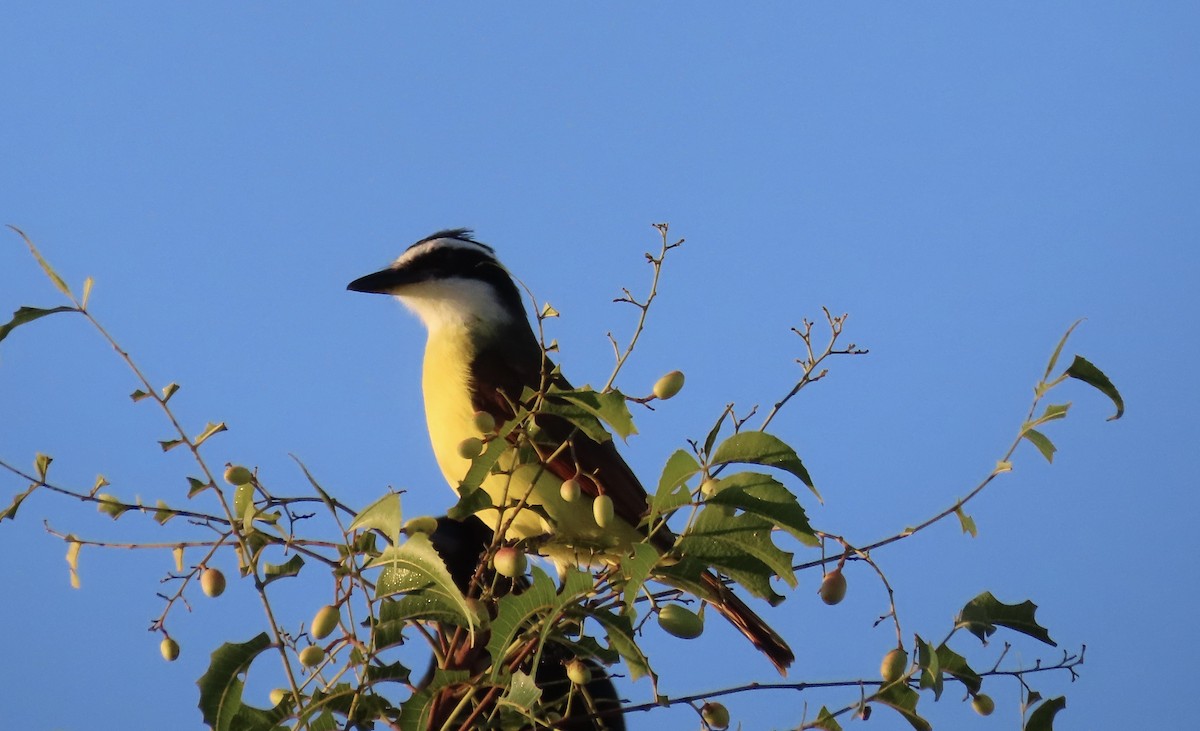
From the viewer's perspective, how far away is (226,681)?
1.93 metres

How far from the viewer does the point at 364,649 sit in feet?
6.41

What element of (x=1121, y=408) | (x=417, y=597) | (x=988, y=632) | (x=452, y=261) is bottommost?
(x=417, y=597)

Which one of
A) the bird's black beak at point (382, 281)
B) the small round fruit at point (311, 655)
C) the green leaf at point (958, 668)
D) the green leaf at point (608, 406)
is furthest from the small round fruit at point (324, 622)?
the bird's black beak at point (382, 281)

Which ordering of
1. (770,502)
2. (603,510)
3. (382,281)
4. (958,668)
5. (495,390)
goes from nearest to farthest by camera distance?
(770,502) < (603,510) < (958,668) < (495,390) < (382,281)

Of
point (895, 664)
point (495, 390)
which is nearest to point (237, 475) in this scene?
point (895, 664)

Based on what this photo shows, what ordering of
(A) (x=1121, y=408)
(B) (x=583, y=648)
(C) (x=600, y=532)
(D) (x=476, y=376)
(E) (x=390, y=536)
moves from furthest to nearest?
(D) (x=476, y=376) → (C) (x=600, y=532) → (A) (x=1121, y=408) → (B) (x=583, y=648) → (E) (x=390, y=536)

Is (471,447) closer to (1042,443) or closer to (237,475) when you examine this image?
(237,475)

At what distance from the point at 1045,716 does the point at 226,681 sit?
1.54 metres

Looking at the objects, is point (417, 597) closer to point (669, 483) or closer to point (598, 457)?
point (669, 483)

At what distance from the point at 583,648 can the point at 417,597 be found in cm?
29

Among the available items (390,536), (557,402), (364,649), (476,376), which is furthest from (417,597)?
(476,376)

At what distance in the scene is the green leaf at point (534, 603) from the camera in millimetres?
1771

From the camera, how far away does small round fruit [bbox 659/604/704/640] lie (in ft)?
6.03

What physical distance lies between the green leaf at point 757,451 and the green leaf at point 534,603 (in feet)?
1.01
